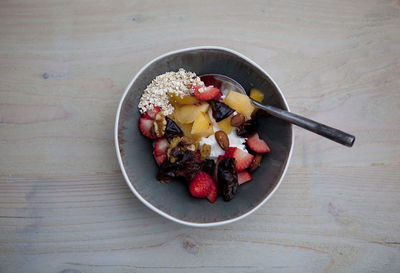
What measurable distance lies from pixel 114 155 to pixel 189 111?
334mm

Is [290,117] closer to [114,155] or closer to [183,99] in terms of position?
[183,99]

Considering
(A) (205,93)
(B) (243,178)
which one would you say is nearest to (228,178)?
(B) (243,178)

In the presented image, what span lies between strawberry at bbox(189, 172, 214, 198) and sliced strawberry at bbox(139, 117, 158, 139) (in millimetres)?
200

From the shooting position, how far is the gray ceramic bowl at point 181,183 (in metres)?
0.97

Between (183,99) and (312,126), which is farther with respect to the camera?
(183,99)

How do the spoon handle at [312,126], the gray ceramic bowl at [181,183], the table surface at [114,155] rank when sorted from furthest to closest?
Result: 1. the table surface at [114,155]
2. the gray ceramic bowl at [181,183]
3. the spoon handle at [312,126]

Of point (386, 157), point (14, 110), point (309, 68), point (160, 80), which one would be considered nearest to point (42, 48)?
point (14, 110)

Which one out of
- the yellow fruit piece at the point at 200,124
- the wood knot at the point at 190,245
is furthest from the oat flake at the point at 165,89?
the wood knot at the point at 190,245

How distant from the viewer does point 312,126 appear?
0.87 m

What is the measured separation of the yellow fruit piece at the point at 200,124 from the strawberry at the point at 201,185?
0.49ft

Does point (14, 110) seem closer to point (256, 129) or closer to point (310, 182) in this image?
point (256, 129)

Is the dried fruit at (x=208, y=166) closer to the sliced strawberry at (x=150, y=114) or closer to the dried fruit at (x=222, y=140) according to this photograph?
the dried fruit at (x=222, y=140)

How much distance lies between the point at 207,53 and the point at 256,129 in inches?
12.6

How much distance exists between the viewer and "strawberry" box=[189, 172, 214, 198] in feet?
3.29
